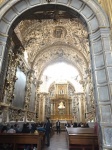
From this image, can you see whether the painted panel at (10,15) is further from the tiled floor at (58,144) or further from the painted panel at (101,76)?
the tiled floor at (58,144)

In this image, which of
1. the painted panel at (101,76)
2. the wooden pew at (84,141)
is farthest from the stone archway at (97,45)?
the wooden pew at (84,141)

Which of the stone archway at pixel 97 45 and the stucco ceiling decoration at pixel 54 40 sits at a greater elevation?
the stucco ceiling decoration at pixel 54 40

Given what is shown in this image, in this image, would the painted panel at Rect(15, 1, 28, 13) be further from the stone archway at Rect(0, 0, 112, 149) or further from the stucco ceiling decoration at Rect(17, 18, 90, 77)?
the stucco ceiling decoration at Rect(17, 18, 90, 77)

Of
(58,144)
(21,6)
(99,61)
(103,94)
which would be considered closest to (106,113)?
(103,94)

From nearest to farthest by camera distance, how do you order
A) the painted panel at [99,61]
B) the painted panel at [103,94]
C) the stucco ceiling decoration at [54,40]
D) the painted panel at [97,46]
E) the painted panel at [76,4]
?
the painted panel at [103,94] → the painted panel at [99,61] → the painted panel at [97,46] → the painted panel at [76,4] → the stucco ceiling decoration at [54,40]

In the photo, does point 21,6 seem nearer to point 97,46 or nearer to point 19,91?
point 97,46

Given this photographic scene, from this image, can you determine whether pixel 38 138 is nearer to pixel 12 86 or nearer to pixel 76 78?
pixel 12 86

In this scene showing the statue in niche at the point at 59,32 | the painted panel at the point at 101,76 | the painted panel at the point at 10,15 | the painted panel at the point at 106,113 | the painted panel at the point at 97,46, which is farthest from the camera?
the statue in niche at the point at 59,32

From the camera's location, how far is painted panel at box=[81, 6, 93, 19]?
16.9ft

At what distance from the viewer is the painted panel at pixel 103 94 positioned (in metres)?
3.96

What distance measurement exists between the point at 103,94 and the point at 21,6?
4663mm

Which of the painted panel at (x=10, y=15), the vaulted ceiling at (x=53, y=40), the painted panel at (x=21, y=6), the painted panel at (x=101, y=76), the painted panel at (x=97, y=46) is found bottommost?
the painted panel at (x=101, y=76)

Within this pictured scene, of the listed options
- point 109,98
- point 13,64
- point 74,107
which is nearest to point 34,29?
point 13,64

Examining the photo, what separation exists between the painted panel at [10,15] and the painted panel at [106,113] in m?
4.67
